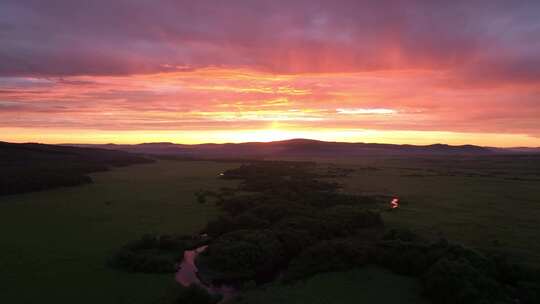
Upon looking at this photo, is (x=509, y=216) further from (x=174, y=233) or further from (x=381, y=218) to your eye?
(x=174, y=233)

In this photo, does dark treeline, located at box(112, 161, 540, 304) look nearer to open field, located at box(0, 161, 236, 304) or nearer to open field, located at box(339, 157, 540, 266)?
open field, located at box(0, 161, 236, 304)

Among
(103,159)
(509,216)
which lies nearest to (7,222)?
(509,216)

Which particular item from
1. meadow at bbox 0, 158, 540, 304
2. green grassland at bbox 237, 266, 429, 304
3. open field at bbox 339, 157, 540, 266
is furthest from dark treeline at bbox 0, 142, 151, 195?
green grassland at bbox 237, 266, 429, 304

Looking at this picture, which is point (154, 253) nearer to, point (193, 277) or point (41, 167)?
point (193, 277)

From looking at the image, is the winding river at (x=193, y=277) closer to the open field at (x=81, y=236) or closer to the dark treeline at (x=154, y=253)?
the dark treeline at (x=154, y=253)

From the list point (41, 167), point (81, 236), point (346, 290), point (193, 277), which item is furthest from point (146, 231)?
point (41, 167)

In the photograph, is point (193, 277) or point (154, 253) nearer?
point (193, 277)
